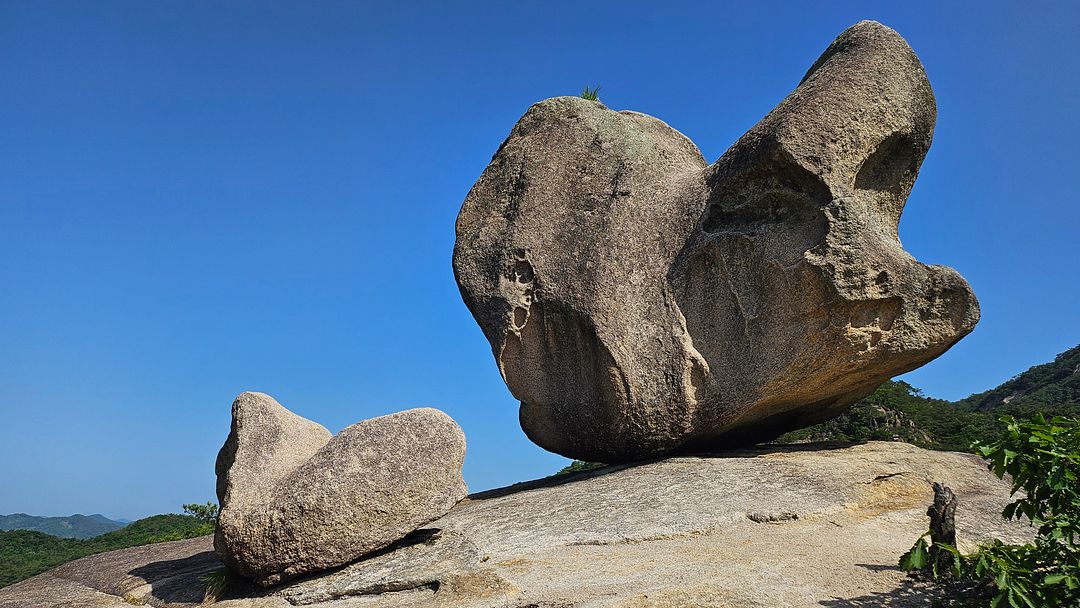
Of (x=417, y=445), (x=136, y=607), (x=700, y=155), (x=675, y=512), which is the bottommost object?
(x=136, y=607)

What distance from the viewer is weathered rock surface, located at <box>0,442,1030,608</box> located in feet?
22.5

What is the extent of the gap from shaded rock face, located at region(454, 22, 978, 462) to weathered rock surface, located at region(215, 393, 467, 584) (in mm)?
2704

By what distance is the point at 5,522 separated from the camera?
10444 cm

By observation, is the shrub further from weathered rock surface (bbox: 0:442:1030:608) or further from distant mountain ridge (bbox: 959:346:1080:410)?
distant mountain ridge (bbox: 959:346:1080:410)

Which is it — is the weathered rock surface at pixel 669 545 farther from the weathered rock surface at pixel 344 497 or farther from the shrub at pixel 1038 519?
the shrub at pixel 1038 519

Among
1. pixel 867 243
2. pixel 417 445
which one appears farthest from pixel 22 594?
pixel 867 243

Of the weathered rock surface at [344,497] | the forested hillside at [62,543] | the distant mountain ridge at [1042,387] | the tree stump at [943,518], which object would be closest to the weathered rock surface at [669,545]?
the weathered rock surface at [344,497]

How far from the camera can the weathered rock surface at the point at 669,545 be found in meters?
6.85

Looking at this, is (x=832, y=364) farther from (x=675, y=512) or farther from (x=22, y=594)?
(x=22, y=594)

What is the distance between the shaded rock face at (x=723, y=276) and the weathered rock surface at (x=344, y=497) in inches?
106

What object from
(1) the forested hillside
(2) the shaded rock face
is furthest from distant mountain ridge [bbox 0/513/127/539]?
(2) the shaded rock face

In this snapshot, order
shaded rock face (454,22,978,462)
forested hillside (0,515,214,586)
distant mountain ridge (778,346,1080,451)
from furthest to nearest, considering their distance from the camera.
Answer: forested hillside (0,515,214,586) < distant mountain ridge (778,346,1080,451) < shaded rock face (454,22,978,462)

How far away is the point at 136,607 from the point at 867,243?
28.7ft

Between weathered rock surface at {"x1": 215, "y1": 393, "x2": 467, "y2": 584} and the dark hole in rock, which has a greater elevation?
the dark hole in rock
